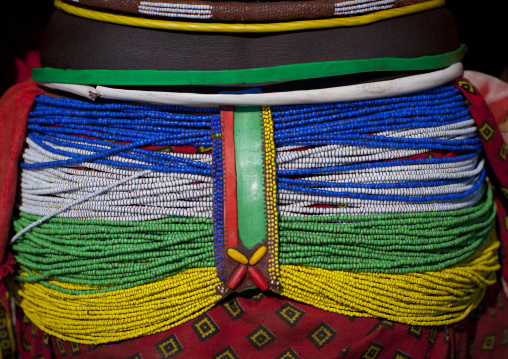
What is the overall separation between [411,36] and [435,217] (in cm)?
46

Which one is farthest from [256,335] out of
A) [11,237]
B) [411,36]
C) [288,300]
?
[411,36]

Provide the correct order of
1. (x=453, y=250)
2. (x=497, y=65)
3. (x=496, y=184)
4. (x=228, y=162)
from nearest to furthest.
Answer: (x=228, y=162)
(x=453, y=250)
(x=496, y=184)
(x=497, y=65)

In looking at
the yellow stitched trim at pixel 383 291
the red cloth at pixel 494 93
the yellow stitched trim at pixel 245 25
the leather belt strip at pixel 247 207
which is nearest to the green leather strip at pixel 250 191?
the leather belt strip at pixel 247 207

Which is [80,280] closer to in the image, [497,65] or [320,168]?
[320,168]

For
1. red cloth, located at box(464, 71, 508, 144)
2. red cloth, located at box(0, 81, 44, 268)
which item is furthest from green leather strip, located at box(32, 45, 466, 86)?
red cloth, located at box(464, 71, 508, 144)

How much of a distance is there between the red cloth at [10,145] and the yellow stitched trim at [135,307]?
0.67 ft

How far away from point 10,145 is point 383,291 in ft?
3.40

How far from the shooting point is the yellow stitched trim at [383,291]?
97 centimetres

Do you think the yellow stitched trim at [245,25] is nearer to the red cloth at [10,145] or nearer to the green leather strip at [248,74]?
the green leather strip at [248,74]

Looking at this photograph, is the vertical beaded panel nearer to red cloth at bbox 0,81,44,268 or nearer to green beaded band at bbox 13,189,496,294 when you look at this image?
green beaded band at bbox 13,189,496,294

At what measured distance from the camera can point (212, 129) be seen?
3.15ft

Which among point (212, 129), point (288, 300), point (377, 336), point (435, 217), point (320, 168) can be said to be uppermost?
point (212, 129)

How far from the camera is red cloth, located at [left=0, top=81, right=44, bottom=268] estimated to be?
3.50 ft

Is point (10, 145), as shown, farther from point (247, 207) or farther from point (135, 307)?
point (247, 207)
